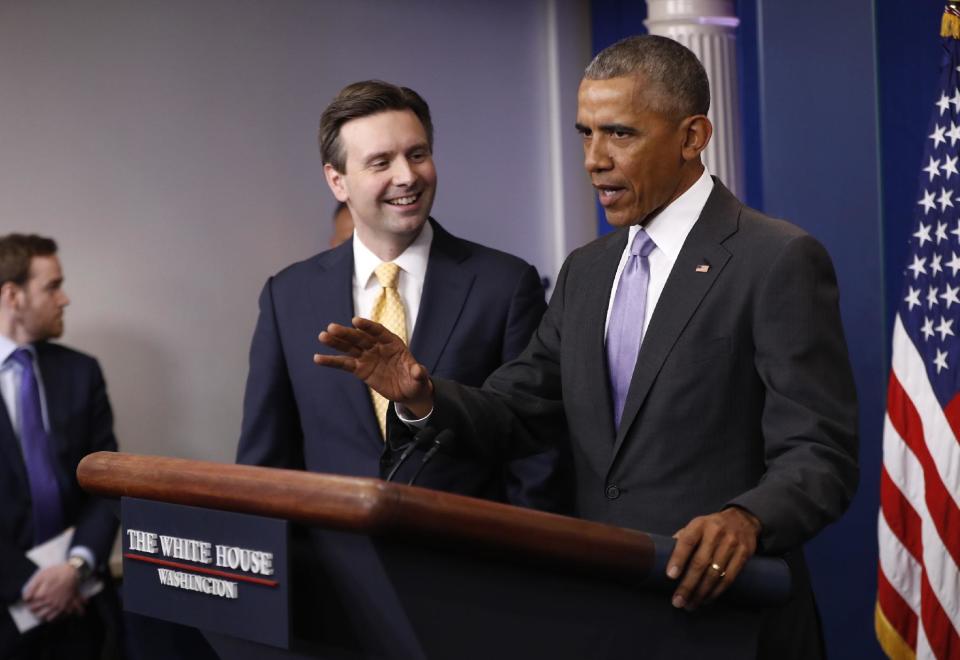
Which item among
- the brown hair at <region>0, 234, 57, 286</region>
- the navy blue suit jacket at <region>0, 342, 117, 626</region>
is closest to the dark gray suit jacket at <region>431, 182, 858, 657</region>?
the navy blue suit jacket at <region>0, 342, 117, 626</region>

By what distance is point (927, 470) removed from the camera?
125 inches


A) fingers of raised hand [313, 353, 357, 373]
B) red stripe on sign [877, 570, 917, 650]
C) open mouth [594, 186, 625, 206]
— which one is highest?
open mouth [594, 186, 625, 206]

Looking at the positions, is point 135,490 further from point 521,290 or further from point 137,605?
point 521,290

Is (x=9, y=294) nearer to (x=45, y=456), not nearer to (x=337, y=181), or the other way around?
(x=45, y=456)

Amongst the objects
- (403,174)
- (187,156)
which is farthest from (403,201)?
(187,156)

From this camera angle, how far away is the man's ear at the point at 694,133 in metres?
1.83

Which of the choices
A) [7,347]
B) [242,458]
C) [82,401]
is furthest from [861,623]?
[7,347]

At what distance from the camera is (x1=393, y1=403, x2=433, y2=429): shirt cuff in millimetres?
1736

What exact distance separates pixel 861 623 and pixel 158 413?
2803mm

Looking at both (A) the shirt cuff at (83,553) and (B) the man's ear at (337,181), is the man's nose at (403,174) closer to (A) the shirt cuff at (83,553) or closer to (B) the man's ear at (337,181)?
(B) the man's ear at (337,181)

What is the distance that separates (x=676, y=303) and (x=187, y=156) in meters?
3.66

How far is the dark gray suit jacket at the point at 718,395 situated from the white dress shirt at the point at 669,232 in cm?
2

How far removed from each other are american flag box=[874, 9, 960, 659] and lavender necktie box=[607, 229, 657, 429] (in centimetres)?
163

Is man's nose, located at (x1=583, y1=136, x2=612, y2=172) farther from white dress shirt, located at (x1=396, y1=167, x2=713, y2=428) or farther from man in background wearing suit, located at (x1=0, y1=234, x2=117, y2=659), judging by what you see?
man in background wearing suit, located at (x1=0, y1=234, x2=117, y2=659)
